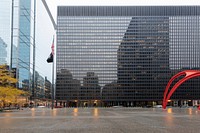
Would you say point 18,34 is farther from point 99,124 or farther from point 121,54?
point 99,124

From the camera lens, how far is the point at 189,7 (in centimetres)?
19062

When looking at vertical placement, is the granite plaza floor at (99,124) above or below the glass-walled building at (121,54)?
below

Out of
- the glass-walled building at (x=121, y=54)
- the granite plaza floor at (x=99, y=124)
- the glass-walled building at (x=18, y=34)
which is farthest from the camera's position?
the glass-walled building at (x=121, y=54)

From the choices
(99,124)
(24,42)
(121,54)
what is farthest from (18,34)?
(99,124)

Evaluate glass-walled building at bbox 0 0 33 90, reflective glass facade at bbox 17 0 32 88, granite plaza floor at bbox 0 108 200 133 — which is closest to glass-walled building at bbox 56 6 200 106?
reflective glass facade at bbox 17 0 32 88

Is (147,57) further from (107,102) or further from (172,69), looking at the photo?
(107,102)

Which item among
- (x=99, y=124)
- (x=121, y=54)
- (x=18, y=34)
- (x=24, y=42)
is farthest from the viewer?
(x=121, y=54)

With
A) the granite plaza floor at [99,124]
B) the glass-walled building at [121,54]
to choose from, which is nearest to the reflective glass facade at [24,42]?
the glass-walled building at [121,54]

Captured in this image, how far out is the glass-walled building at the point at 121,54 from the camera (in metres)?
187

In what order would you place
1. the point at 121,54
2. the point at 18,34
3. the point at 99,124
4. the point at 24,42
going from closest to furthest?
1. the point at 99,124
2. the point at 18,34
3. the point at 24,42
4. the point at 121,54

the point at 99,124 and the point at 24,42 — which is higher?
the point at 24,42

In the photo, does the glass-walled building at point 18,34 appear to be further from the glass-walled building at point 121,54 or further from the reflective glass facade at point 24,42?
the glass-walled building at point 121,54

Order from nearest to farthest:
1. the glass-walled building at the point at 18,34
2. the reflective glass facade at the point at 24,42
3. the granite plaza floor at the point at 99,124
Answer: the granite plaza floor at the point at 99,124, the glass-walled building at the point at 18,34, the reflective glass facade at the point at 24,42

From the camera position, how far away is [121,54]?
624 feet
